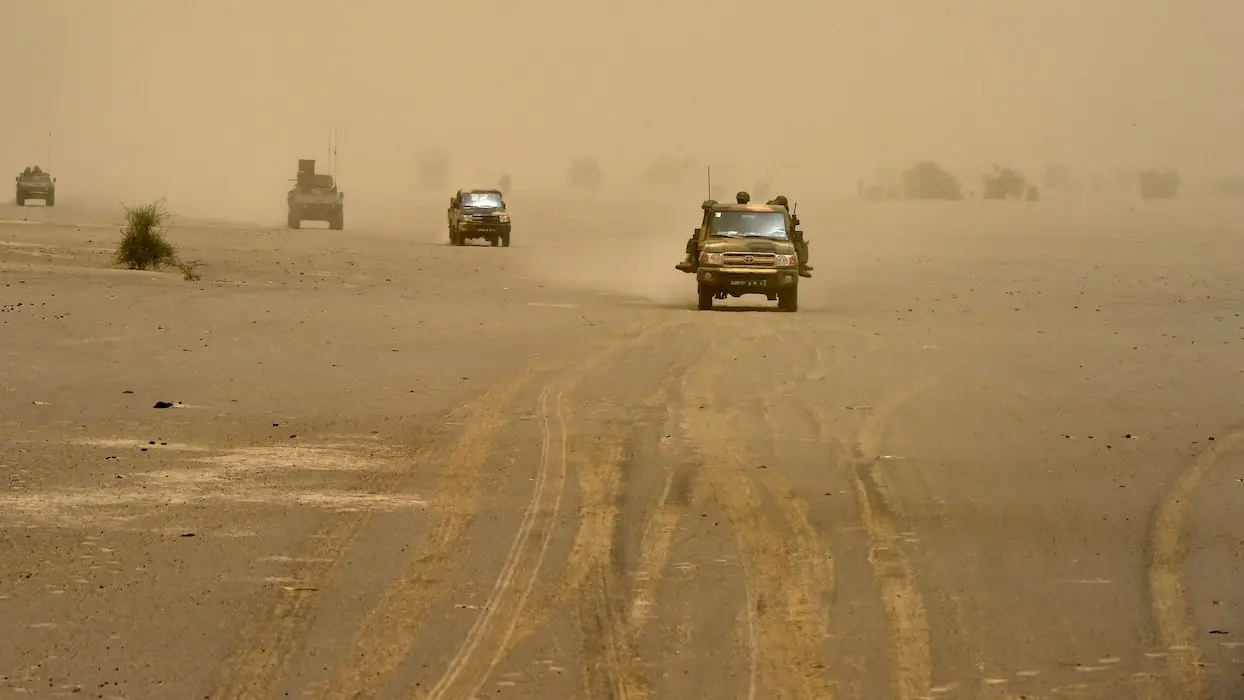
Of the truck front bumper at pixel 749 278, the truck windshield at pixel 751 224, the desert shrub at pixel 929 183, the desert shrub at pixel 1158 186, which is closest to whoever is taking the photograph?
the truck front bumper at pixel 749 278

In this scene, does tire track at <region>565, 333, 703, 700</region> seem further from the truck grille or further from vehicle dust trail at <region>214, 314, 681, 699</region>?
the truck grille

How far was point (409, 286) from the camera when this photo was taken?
31.6 m

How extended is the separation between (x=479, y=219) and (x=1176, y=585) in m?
42.3

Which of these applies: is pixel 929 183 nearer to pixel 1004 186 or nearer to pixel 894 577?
pixel 1004 186

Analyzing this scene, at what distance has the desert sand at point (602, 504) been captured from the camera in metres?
7.30

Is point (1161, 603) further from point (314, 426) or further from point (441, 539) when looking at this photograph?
point (314, 426)

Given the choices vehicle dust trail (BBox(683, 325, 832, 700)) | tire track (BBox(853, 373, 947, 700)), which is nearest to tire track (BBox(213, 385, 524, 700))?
vehicle dust trail (BBox(683, 325, 832, 700))

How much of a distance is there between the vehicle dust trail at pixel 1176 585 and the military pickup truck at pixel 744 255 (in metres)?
14.2

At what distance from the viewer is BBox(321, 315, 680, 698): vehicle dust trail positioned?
7039 mm

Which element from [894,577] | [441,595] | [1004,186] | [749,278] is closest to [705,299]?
[749,278]

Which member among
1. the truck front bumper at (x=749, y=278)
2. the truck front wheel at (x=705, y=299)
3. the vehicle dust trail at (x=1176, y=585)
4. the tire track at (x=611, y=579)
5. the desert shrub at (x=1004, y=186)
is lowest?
the vehicle dust trail at (x=1176, y=585)

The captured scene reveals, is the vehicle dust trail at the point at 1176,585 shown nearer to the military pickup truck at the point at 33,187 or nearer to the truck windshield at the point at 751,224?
the truck windshield at the point at 751,224

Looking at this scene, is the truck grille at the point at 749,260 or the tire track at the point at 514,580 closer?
the tire track at the point at 514,580

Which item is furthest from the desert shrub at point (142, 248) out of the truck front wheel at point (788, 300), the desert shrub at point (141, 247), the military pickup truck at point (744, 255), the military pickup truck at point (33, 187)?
the military pickup truck at point (33, 187)
